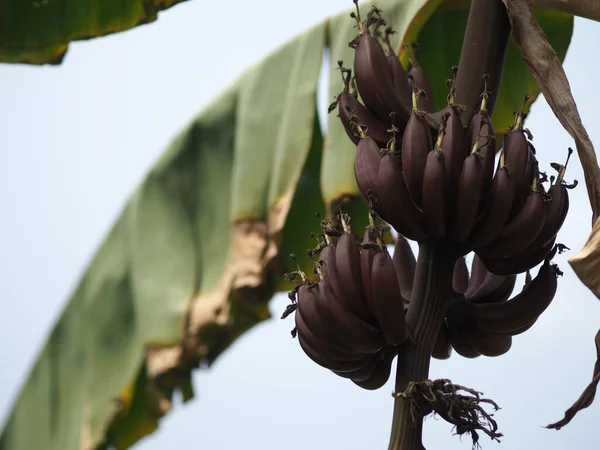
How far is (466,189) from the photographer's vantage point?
837 mm

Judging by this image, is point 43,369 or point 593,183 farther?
point 43,369

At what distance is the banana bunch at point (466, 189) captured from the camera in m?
0.85

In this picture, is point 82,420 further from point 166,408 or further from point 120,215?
point 120,215

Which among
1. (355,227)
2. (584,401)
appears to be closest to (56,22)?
(355,227)

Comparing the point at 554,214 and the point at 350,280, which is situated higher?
the point at 554,214

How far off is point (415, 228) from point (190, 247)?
47.8 inches

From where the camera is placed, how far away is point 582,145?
0.91 metres

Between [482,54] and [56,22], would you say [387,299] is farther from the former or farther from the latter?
[56,22]

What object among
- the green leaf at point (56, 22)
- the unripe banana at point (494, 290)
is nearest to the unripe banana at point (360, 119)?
the unripe banana at point (494, 290)

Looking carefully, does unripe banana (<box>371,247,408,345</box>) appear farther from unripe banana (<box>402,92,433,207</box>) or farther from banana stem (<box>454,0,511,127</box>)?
banana stem (<box>454,0,511,127</box>)

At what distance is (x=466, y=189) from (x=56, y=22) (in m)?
1.33

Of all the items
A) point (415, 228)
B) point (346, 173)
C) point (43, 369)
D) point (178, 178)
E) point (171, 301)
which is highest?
point (415, 228)

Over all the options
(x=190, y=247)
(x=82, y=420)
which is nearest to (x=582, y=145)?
(x=190, y=247)

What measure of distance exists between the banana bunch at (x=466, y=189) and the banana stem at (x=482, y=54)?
0.10ft
